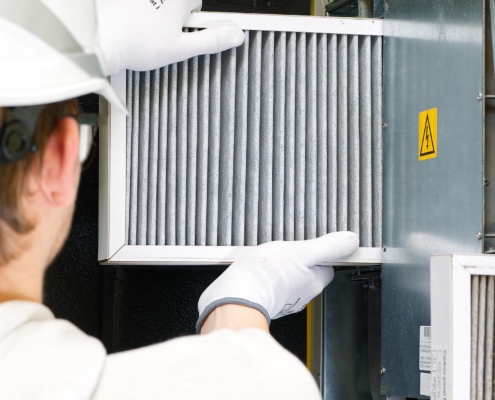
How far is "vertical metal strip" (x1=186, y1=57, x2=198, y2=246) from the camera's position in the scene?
134 centimetres

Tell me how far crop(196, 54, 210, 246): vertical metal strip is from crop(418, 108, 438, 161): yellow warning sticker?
1.32ft

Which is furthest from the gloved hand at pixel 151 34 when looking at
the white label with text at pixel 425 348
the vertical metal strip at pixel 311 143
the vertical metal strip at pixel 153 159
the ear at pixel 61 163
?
the white label with text at pixel 425 348

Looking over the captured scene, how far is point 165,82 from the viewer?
1.35 meters

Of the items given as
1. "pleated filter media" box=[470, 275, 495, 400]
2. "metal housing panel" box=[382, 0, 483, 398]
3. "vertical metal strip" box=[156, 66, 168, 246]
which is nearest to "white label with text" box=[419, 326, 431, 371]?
"metal housing panel" box=[382, 0, 483, 398]

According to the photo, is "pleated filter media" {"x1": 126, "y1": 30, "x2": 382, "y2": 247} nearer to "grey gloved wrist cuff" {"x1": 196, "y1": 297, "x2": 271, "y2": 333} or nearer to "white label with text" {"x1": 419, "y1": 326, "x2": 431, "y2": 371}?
"grey gloved wrist cuff" {"x1": 196, "y1": 297, "x2": 271, "y2": 333}

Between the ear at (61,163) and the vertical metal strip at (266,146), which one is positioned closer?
the ear at (61,163)

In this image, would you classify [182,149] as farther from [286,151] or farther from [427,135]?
[427,135]

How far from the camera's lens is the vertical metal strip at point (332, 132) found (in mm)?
1366

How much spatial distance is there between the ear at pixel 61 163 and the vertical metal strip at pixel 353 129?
70 centimetres

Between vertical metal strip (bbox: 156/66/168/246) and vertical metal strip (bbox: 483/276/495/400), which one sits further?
vertical metal strip (bbox: 156/66/168/246)

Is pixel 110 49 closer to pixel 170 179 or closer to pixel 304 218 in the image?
pixel 170 179

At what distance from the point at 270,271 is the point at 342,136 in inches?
11.9

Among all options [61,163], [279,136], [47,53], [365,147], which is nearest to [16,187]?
[61,163]

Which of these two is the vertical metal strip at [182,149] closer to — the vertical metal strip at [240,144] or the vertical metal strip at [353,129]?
the vertical metal strip at [240,144]
